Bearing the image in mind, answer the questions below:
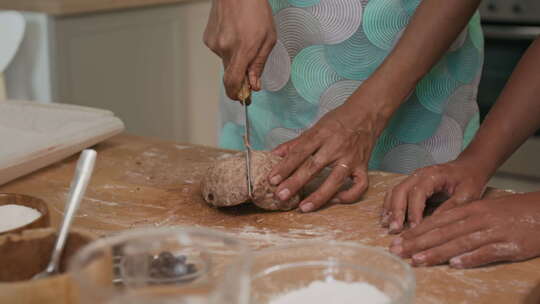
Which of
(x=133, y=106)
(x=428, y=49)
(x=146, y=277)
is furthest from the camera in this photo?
(x=133, y=106)

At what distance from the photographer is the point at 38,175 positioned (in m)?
1.22

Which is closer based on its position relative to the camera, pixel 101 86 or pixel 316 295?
pixel 316 295

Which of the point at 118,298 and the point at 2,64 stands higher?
the point at 118,298

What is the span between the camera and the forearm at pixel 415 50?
1.24 metres

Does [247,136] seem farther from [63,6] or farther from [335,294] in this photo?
[63,6]

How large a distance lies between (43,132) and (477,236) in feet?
2.82

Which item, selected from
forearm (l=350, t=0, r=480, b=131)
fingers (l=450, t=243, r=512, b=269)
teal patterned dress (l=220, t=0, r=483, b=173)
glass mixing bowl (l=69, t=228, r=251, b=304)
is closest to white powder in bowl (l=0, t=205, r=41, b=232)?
glass mixing bowl (l=69, t=228, r=251, b=304)

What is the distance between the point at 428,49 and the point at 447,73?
185 mm

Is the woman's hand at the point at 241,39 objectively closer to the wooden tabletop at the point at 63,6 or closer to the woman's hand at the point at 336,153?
the woman's hand at the point at 336,153

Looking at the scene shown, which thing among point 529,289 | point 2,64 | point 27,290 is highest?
point 27,290

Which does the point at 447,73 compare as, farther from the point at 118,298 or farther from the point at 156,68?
the point at 156,68

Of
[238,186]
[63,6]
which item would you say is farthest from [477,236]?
[63,6]

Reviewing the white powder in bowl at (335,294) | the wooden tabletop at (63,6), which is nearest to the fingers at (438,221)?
the white powder in bowl at (335,294)

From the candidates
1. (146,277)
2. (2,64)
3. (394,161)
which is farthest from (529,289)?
(2,64)
